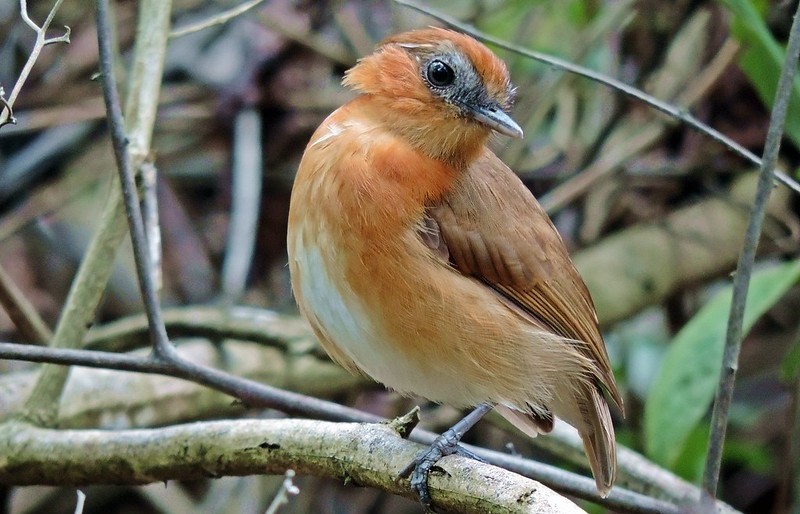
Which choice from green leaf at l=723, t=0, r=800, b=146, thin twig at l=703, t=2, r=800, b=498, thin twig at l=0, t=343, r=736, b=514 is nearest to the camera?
thin twig at l=703, t=2, r=800, b=498

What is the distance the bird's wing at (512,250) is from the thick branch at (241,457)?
52 centimetres

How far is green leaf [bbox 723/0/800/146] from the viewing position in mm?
2973

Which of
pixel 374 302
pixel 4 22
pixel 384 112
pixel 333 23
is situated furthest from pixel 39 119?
pixel 374 302

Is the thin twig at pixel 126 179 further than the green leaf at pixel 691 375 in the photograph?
No

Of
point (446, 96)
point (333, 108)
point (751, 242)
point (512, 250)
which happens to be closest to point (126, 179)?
point (446, 96)

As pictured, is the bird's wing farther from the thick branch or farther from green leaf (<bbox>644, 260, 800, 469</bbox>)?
the thick branch

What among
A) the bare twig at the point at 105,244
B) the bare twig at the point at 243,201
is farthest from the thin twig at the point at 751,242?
the bare twig at the point at 243,201

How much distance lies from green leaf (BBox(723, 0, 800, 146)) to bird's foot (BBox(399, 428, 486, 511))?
63.2 inches

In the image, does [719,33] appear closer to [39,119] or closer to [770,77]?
[770,77]

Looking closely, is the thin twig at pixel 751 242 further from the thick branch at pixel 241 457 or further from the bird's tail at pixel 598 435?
the bird's tail at pixel 598 435

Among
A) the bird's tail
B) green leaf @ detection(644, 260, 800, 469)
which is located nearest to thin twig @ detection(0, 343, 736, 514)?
the bird's tail

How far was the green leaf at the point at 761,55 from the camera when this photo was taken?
2.97 meters

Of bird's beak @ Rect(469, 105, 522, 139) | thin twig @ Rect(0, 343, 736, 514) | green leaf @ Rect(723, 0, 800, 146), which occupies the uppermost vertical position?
green leaf @ Rect(723, 0, 800, 146)

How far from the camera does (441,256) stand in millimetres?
2496
